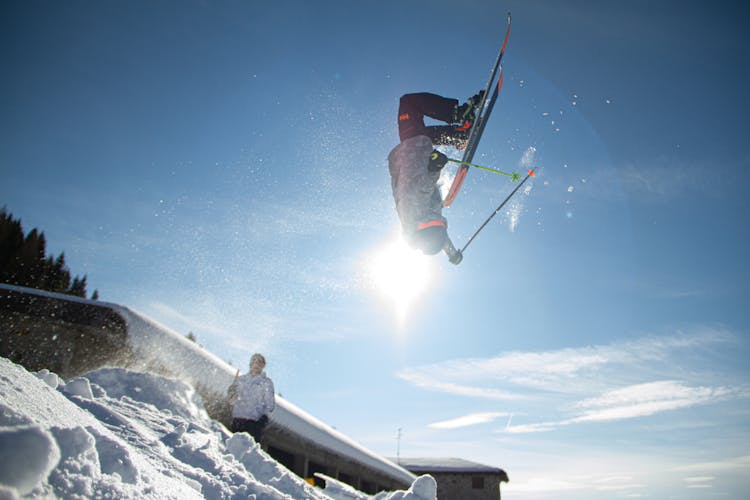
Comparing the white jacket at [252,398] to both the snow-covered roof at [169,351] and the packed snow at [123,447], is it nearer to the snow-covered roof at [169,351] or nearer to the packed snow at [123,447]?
the packed snow at [123,447]

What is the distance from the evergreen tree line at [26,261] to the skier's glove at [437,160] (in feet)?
57.8

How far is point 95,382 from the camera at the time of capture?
3.66 meters

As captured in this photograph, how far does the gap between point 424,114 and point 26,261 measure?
21581 mm

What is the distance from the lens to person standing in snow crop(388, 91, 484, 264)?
598 cm

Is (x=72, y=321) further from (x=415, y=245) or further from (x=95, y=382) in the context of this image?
(x=415, y=245)

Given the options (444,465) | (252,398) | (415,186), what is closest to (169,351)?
(252,398)

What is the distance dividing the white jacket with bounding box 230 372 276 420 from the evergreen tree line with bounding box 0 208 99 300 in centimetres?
1639

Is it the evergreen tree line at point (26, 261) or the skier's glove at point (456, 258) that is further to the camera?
the evergreen tree line at point (26, 261)

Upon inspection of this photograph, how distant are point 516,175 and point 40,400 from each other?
7.57 m

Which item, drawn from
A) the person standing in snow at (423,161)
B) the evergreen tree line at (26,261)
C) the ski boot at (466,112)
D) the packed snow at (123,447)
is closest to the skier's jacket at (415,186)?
the person standing in snow at (423,161)

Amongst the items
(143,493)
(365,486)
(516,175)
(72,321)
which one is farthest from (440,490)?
(143,493)

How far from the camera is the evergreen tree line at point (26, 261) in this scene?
18.1m

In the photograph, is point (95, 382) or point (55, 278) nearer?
point (95, 382)

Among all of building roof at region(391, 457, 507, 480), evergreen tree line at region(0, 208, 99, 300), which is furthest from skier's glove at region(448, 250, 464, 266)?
building roof at region(391, 457, 507, 480)
